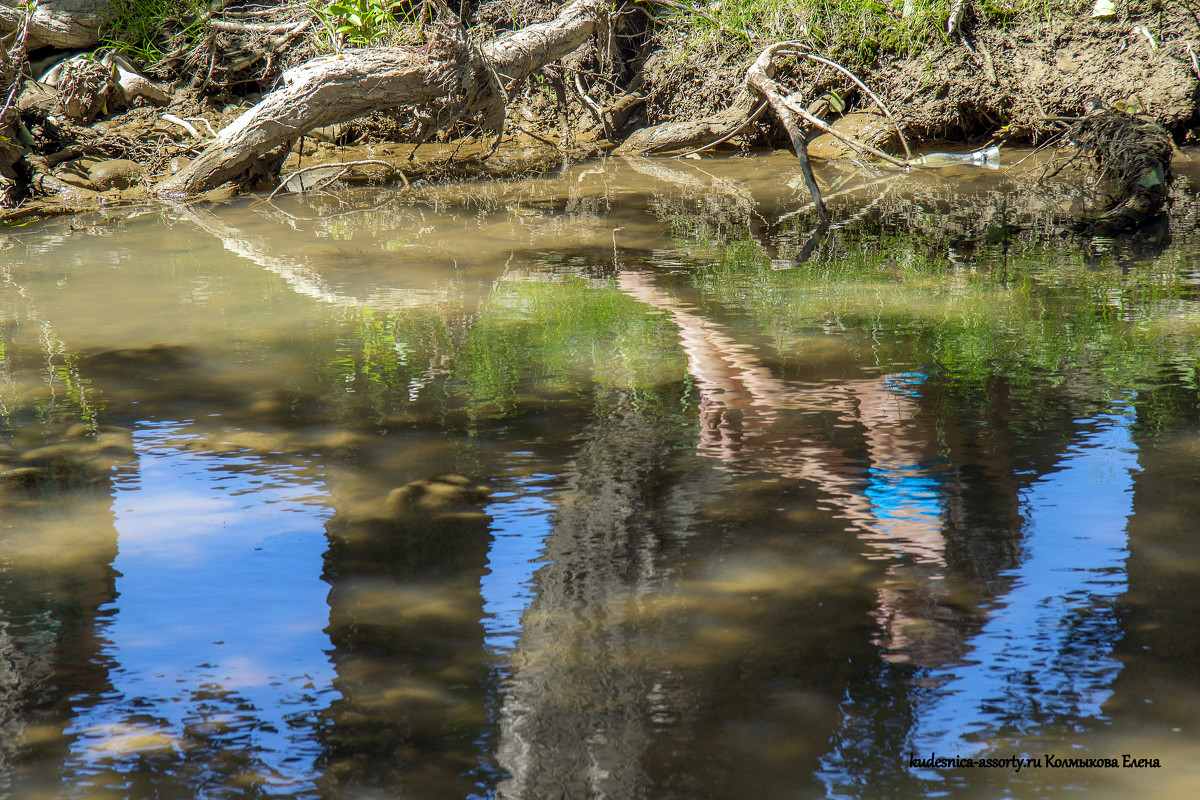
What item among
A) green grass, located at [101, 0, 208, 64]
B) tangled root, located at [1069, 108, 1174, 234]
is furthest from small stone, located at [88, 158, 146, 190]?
tangled root, located at [1069, 108, 1174, 234]

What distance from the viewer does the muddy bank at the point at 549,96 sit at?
8117mm

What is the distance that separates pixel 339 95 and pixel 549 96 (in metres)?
3.51

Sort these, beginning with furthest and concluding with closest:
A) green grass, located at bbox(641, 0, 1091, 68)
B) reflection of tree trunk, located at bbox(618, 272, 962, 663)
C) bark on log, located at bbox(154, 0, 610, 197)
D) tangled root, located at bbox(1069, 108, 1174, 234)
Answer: green grass, located at bbox(641, 0, 1091, 68) < bark on log, located at bbox(154, 0, 610, 197) < tangled root, located at bbox(1069, 108, 1174, 234) < reflection of tree trunk, located at bbox(618, 272, 962, 663)

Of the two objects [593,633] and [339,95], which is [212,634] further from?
[339,95]

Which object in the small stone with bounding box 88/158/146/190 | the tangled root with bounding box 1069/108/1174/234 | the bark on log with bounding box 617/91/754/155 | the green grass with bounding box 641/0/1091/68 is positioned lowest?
the tangled root with bounding box 1069/108/1174/234

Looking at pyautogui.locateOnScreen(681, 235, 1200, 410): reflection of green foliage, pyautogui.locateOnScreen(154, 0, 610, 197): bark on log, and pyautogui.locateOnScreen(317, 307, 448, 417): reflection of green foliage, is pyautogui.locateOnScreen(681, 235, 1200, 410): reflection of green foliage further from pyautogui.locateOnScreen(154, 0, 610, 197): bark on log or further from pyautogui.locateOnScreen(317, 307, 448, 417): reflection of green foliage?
pyautogui.locateOnScreen(154, 0, 610, 197): bark on log

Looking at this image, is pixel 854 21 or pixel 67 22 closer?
pixel 854 21

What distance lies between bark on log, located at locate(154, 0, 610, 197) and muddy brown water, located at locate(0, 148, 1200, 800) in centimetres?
334

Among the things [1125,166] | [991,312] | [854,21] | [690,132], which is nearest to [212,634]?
[991,312]

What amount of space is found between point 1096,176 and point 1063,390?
15.7 feet

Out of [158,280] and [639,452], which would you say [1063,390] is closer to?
[639,452]

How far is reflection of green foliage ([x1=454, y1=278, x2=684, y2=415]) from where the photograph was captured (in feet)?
11.8

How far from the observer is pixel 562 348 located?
4035mm

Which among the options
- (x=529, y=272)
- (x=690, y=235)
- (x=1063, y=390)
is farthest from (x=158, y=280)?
(x=1063, y=390)
